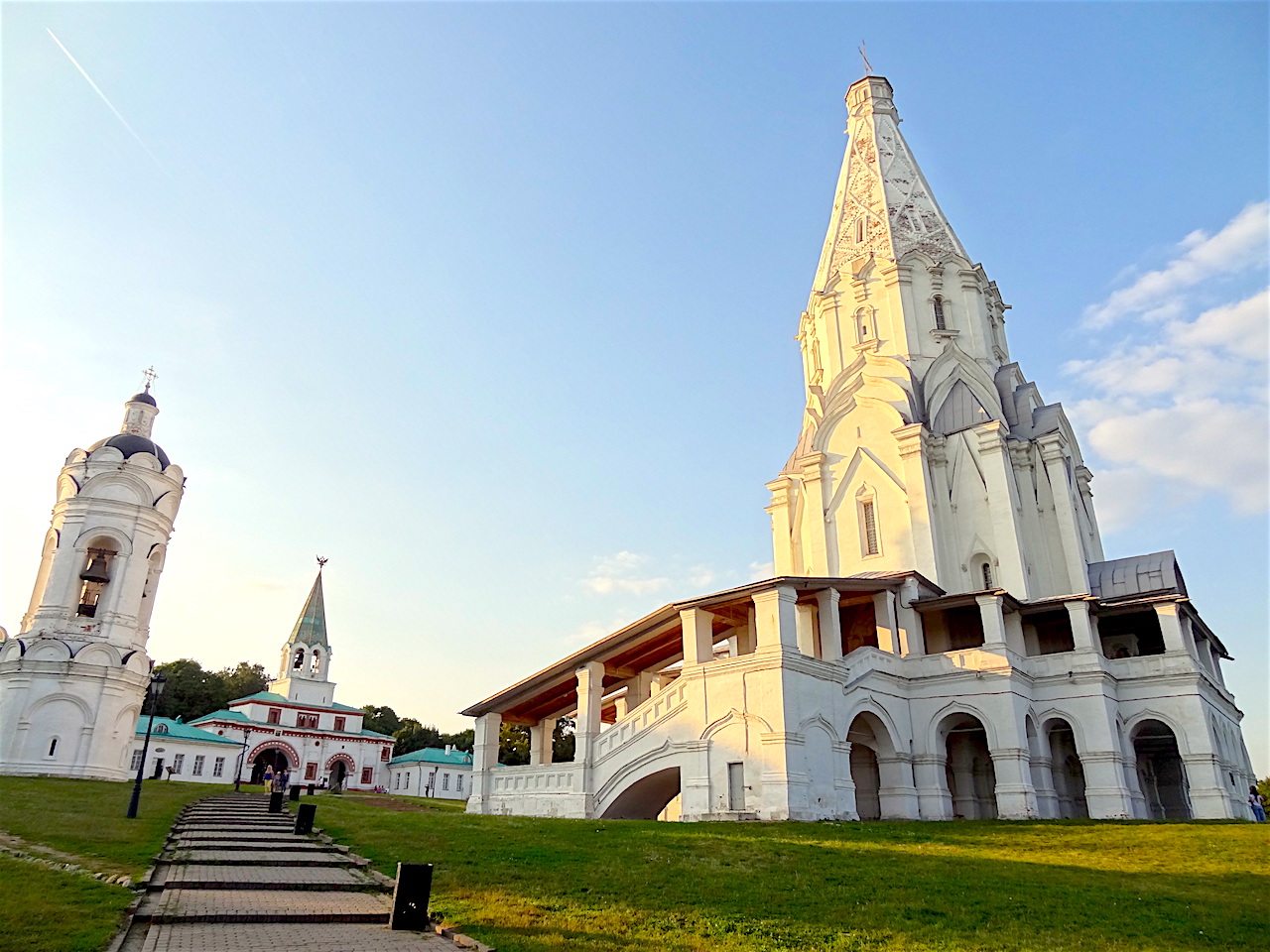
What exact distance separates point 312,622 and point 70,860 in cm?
5630

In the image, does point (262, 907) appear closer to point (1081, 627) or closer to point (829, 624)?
point (829, 624)

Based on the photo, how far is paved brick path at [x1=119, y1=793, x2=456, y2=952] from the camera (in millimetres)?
6434

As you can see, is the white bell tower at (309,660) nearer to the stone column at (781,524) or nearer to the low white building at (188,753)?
the low white building at (188,753)

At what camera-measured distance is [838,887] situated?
9.79m

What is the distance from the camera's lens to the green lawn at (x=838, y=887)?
7445 mm

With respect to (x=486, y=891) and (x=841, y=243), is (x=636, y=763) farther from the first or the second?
(x=841, y=243)

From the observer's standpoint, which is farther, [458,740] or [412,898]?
[458,740]

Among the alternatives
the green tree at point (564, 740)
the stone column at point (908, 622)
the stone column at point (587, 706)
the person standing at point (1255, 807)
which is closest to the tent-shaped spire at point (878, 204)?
the stone column at point (908, 622)

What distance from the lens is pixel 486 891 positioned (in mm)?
8891

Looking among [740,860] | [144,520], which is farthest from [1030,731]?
[144,520]

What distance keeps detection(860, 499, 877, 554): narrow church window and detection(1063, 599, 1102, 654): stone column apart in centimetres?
753

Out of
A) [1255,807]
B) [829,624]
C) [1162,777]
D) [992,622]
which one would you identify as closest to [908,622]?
[992,622]

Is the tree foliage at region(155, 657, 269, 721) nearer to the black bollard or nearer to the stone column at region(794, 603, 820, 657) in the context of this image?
the stone column at region(794, 603, 820, 657)

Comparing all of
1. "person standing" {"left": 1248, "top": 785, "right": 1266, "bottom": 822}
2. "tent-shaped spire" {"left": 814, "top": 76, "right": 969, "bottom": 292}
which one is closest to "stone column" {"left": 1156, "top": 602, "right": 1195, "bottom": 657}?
"person standing" {"left": 1248, "top": 785, "right": 1266, "bottom": 822}
